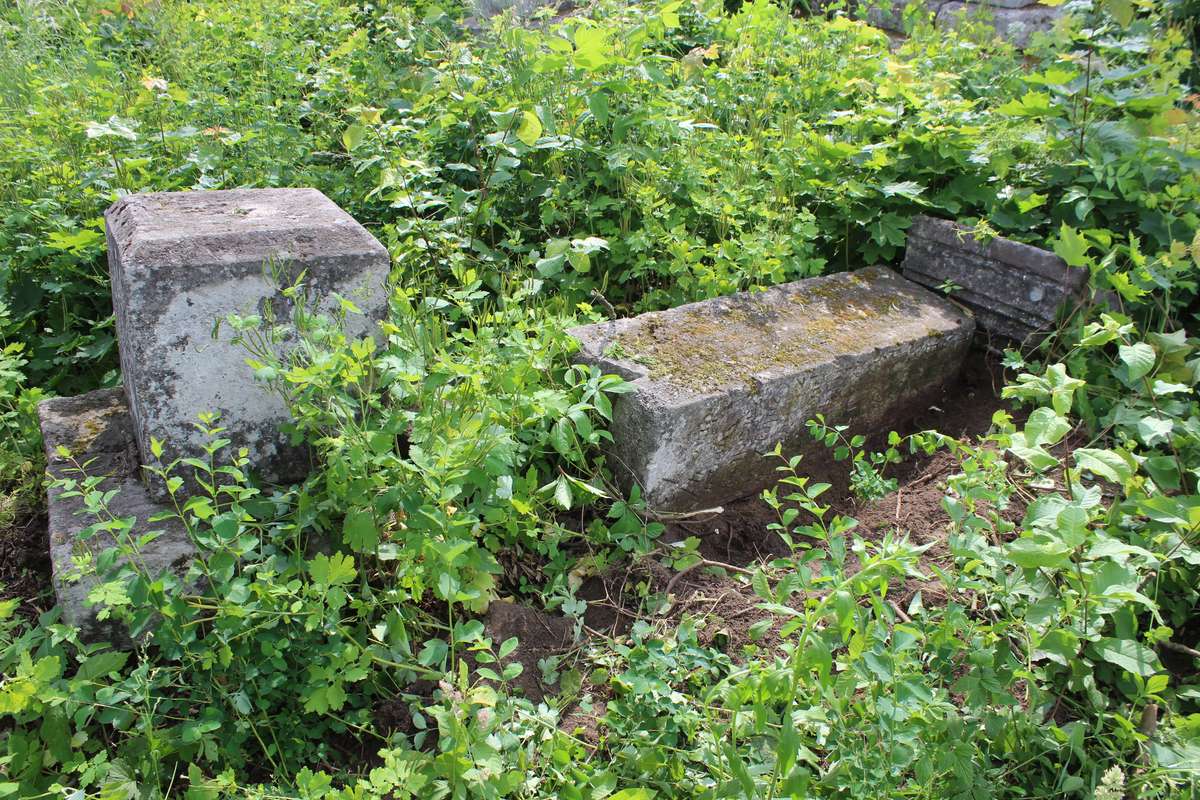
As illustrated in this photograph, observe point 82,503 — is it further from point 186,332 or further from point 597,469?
point 597,469

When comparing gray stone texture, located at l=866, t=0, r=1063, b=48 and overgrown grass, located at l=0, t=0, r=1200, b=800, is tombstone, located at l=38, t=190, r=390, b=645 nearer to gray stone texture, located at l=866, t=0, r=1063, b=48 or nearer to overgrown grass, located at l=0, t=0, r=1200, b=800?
overgrown grass, located at l=0, t=0, r=1200, b=800

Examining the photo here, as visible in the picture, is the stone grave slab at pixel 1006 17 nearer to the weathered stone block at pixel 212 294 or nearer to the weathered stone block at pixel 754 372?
the weathered stone block at pixel 754 372

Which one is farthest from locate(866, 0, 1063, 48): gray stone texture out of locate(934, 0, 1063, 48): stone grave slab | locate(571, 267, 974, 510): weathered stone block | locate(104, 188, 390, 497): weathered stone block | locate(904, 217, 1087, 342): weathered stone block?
locate(104, 188, 390, 497): weathered stone block

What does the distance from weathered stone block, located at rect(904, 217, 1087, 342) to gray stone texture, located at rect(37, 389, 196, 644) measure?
110 inches

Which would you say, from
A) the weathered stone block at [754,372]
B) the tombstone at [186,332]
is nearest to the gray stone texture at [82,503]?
the tombstone at [186,332]

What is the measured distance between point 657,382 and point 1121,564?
125 centimetres

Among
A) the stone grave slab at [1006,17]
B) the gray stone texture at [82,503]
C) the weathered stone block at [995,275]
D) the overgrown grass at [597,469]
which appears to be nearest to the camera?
the overgrown grass at [597,469]

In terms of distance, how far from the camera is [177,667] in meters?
2.06

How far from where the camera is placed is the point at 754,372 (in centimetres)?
271

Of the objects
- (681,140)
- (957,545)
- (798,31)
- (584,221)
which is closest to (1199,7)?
(798,31)

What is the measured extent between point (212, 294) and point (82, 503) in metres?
0.70

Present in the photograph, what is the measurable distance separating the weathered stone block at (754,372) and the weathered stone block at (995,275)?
0.40ft

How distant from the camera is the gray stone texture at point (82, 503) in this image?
6.98 ft

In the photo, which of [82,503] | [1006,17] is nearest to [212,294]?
[82,503]
